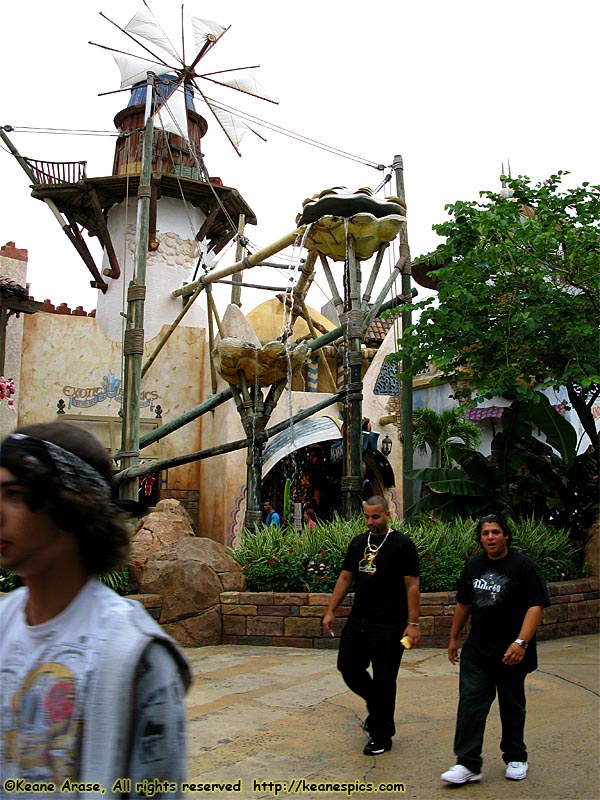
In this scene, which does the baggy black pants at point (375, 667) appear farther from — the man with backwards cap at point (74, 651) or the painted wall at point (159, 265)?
the painted wall at point (159, 265)

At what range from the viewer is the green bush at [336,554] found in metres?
9.34

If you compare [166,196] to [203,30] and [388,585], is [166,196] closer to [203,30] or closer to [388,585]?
[203,30]

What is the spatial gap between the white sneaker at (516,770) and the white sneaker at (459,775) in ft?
0.63

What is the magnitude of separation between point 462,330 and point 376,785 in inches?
318

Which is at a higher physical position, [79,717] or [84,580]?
[84,580]

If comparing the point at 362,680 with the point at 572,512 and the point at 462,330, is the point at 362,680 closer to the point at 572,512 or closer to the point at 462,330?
the point at 462,330

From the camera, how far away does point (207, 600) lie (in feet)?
28.9

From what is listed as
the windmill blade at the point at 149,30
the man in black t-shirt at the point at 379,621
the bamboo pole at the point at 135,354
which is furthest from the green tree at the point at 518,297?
the windmill blade at the point at 149,30

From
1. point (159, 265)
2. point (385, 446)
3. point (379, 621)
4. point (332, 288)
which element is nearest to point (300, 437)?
point (385, 446)

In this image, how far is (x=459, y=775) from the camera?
14.0ft

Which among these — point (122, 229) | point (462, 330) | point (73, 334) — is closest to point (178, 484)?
point (73, 334)

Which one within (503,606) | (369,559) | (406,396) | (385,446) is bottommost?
(503,606)

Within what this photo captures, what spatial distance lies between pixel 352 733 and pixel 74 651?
14.0 feet

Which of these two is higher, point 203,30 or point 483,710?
point 203,30
